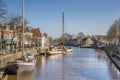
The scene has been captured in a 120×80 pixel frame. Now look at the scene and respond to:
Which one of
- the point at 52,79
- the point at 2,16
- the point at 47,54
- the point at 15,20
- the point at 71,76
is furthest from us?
the point at 47,54

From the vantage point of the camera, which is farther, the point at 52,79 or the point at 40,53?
the point at 40,53

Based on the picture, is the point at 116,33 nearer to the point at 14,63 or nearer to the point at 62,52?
the point at 62,52

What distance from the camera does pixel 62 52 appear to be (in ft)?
329

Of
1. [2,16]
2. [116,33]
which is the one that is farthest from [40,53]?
[2,16]

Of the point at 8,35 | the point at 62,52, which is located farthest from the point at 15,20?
the point at 62,52

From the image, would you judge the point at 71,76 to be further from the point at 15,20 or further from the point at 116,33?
the point at 116,33

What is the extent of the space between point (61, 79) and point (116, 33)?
270 feet

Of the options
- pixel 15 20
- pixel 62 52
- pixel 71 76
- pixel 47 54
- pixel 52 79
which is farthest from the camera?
pixel 62 52

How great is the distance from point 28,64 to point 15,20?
35423mm

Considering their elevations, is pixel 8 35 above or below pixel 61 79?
above

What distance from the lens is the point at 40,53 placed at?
9431 centimetres

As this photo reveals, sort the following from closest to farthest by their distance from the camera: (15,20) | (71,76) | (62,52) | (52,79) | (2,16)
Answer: (52,79)
(71,76)
(2,16)
(15,20)
(62,52)

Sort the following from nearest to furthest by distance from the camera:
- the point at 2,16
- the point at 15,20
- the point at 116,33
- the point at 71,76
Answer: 1. the point at 71,76
2. the point at 2,16
3. the point at 15,20
4. the point at 116,33

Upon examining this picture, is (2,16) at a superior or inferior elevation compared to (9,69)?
superior
